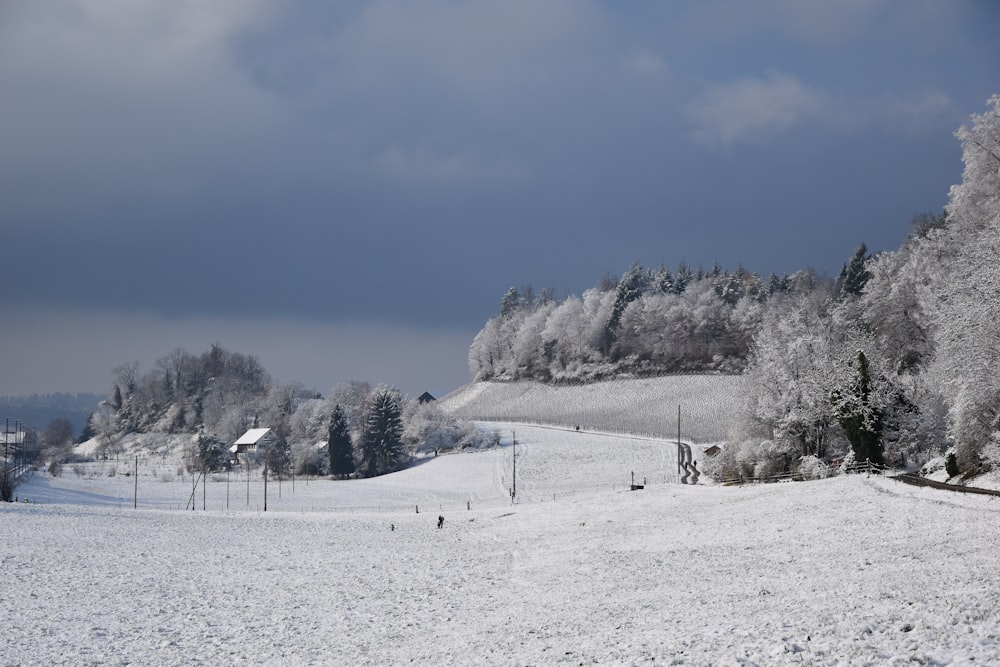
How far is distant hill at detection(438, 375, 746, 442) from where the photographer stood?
110 metres

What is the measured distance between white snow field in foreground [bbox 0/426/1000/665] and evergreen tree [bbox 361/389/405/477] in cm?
5872

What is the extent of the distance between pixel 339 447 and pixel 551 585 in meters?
90.0

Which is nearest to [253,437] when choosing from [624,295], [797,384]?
[624,295]

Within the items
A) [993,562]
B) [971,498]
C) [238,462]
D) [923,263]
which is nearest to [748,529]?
[971,498]

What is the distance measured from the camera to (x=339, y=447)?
374 feet

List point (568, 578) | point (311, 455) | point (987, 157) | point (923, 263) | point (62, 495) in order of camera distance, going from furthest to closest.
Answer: point (311, 455) → point (62, 495) → point (923, 263) → point (987, 157) → point (568, 578)

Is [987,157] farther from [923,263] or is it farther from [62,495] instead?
[62,495]

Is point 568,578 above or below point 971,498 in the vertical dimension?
below

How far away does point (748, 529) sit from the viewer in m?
33.5

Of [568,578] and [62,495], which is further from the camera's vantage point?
[62,495]

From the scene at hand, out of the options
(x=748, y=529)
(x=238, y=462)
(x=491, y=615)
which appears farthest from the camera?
(x=238, y=462)

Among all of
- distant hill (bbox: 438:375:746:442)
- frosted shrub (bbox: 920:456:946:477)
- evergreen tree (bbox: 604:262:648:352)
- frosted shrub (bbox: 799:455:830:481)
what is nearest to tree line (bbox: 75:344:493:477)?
distant hill (bbox: 438:375:746:442)

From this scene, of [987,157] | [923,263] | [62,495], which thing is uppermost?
[987,157]

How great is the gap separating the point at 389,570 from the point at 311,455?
88160 mm
